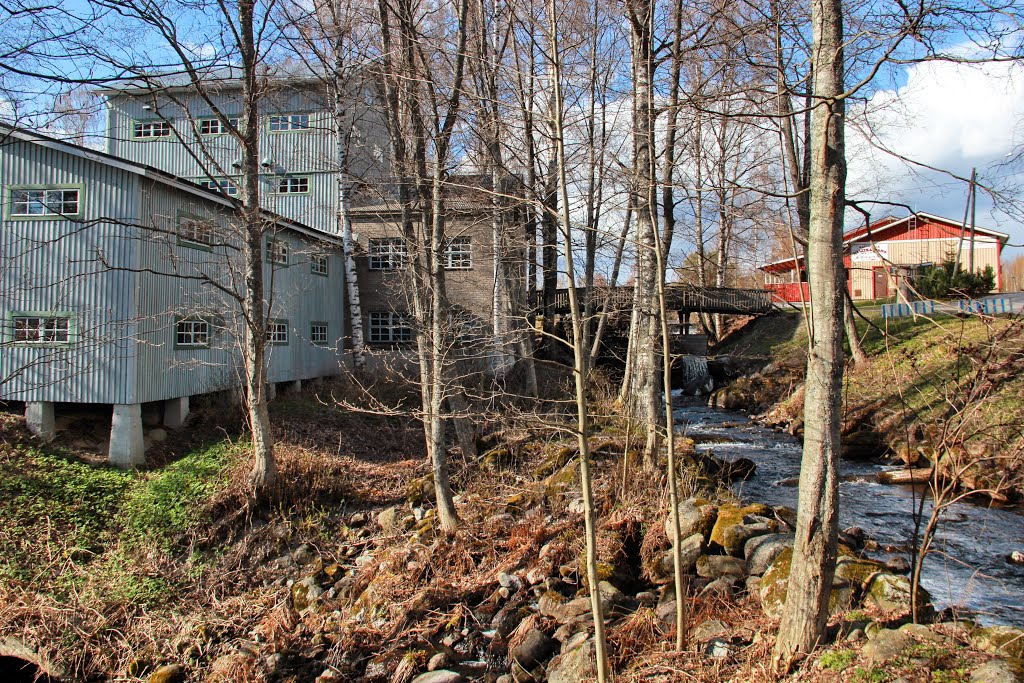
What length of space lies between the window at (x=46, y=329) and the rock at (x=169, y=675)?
7.57m

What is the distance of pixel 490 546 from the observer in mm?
8070

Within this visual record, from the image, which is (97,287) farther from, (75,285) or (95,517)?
(95,517)

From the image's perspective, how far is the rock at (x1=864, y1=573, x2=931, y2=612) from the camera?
5.36 metres

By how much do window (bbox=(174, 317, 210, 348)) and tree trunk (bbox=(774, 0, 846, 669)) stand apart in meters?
11.7

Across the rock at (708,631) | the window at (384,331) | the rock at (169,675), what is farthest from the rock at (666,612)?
the window at (384,331)

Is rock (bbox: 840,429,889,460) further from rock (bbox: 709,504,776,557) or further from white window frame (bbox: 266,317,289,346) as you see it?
white window frame (bbox: 266,317,289,346)

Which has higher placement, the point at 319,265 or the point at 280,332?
the point at 319,265

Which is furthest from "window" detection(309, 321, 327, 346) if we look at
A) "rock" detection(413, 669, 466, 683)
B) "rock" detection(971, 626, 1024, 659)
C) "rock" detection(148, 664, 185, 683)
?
"rock" detection(971, 626, 1024, 659)

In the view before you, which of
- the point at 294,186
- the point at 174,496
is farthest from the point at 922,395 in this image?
the point at 294,186

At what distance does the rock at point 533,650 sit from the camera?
6.10 metres

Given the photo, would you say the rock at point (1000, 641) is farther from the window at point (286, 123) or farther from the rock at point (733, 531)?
the window at point (286, 123)

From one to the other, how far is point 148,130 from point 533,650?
2322cm

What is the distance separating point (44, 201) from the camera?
486 inches

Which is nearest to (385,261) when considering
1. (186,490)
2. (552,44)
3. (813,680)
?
(186,490)
